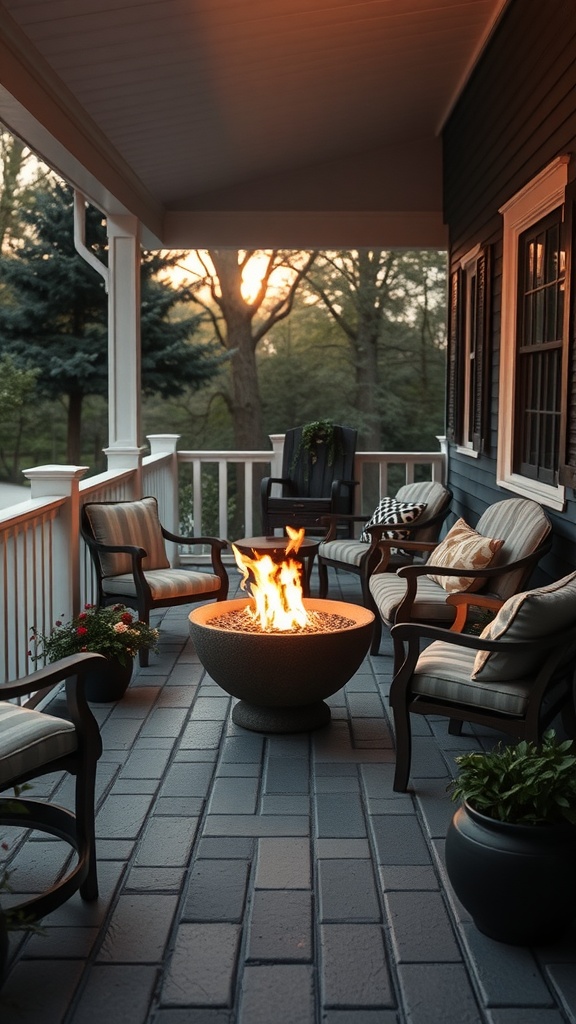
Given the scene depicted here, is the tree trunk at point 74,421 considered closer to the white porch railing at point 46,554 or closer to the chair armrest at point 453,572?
the white porch railing at point 46,554

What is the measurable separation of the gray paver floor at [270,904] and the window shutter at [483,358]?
2.59 metres

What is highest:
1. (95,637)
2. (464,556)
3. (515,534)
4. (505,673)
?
(515,534)

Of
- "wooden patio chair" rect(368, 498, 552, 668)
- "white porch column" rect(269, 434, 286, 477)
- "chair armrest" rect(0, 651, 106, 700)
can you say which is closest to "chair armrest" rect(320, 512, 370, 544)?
"white porch column" rect(269, 434, 286, 477)

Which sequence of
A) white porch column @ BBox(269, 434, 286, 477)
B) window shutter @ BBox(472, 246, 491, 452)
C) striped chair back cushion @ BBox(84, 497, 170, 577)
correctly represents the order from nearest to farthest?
striped chair back cushion @ BBox(84, 497, 170, 577) < window shutter @ BBox(472, 246, 491, 452) < white porch column @ BBox(269, 434, 286, 477)

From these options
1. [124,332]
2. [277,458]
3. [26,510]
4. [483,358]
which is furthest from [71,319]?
[26,510]

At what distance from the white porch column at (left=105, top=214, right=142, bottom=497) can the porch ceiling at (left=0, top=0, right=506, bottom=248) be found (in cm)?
34

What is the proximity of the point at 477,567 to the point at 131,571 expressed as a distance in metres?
1.92

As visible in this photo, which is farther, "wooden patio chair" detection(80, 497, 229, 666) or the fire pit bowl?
"wooden patio chair" detection(80, 497, 229, 666)

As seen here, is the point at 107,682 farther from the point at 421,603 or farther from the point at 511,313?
the point at 511,313

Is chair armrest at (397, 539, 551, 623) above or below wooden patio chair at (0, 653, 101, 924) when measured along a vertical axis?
above

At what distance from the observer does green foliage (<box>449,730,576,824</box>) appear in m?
2.48

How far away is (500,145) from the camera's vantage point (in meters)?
5.73

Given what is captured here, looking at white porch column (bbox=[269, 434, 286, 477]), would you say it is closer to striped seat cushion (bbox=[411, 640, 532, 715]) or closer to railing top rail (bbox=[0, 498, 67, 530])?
railing top rail (bbox=[0, 498, 67, 530])

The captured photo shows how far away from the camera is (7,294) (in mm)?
15531
